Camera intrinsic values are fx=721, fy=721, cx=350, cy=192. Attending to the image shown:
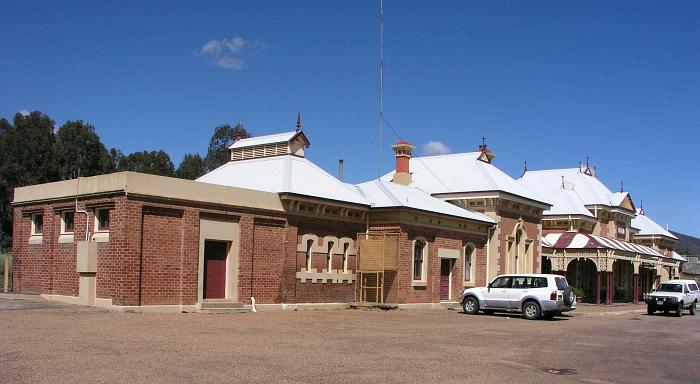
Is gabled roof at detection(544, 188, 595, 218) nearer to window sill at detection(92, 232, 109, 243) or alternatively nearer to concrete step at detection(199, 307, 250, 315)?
concrete step at detection(199, 307, 250, 315)

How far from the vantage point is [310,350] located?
562 inches

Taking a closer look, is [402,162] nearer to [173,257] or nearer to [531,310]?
[531,310]

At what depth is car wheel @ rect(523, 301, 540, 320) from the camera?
2698 centimetres

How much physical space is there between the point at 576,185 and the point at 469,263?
1900 cm

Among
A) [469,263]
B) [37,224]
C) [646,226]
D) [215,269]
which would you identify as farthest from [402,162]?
[646,226]

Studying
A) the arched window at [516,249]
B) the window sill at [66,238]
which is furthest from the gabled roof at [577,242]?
the window sill at [66,238]

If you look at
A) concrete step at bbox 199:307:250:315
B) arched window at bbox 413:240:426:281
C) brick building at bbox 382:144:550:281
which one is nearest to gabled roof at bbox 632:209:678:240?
brick building at bbox 382:144:550:281

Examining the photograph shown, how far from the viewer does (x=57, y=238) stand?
24969mm

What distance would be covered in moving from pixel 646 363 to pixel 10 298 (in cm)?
2062

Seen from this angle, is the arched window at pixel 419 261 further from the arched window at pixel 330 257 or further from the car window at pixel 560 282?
the car window at pixel 560 282

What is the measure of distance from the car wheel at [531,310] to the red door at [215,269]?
11.3 metres

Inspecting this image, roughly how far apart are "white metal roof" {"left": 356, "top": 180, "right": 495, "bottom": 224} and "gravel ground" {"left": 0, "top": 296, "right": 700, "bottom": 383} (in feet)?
26.9

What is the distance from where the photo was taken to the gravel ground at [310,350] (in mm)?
11219

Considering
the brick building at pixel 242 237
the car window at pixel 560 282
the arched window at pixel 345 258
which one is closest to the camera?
the brick building at pixel 242 237
